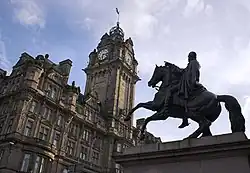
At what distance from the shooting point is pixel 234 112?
1087 cm

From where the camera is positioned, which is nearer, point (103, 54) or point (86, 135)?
point (86, 135)

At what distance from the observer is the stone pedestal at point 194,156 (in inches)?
368

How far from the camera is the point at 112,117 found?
193 feet

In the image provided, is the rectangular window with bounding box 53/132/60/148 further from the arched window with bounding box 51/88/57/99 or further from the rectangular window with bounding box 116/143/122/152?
the rectangular window with bounding box 116/143/122/152

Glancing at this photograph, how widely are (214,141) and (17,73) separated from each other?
43757 millimetres

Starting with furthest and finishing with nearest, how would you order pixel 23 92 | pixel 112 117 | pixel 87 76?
1. pixel 87 76
2. pixel 112 117
3. pixel 23 92

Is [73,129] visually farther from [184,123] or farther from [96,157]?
[184,123]

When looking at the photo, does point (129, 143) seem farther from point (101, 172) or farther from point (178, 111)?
point (178, 111)

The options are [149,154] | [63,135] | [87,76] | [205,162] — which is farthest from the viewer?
[87,76]

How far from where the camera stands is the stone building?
4178cm

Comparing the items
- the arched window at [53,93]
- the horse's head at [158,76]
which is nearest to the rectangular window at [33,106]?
the arched window at [53,93]

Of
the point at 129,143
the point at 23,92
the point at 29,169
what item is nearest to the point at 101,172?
the point at 129,143

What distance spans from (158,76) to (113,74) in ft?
166

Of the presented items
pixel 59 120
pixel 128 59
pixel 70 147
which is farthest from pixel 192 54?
pixel 128 59
